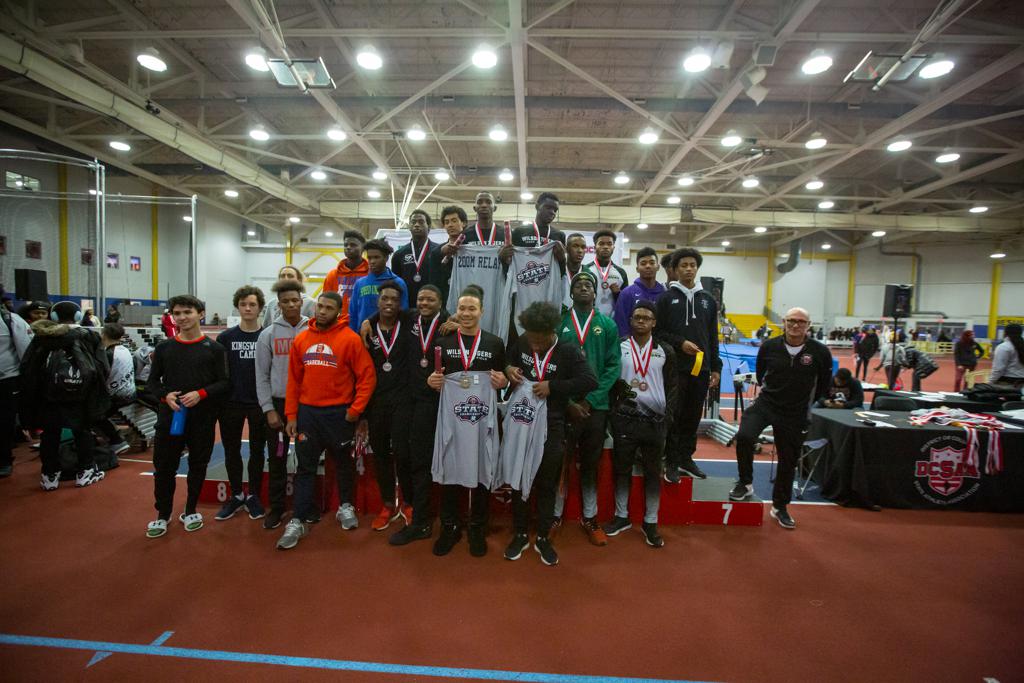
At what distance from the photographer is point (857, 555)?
362cm

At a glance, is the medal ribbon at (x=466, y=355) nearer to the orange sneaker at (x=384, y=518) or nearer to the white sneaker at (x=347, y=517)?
the orange sneaker at (x=384, y=518)

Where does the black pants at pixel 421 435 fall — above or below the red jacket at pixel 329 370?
below

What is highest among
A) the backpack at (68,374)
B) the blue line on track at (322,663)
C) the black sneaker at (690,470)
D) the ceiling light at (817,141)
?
the ceiling light at (817,141)

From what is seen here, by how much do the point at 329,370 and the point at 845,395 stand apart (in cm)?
715

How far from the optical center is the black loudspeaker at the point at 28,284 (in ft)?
21.4

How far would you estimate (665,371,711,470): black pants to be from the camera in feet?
13.4

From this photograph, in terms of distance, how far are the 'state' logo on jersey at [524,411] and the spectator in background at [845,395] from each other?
16.2 ft

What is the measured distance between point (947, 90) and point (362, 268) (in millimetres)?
11491

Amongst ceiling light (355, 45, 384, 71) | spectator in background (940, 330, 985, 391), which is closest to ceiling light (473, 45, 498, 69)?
ceiling light (355, 45, 384, 71)

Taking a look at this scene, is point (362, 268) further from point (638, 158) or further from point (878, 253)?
point (878, 253)

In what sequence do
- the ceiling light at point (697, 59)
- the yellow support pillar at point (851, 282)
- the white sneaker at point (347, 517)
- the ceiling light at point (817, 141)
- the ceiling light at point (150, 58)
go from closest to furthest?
the white sneaker at point (347, 517) → the ceiling light at point (697, 59) → the ceiling light at point (150, 58) → the ceiling light at point (817, 141) → the yellow support pillar at point (851, 282)

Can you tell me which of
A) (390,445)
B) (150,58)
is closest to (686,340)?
(390,445)

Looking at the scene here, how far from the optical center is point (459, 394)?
3.27m

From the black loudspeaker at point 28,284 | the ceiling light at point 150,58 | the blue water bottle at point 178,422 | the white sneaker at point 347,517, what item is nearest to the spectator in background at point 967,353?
the white sneaker at point 347,517
